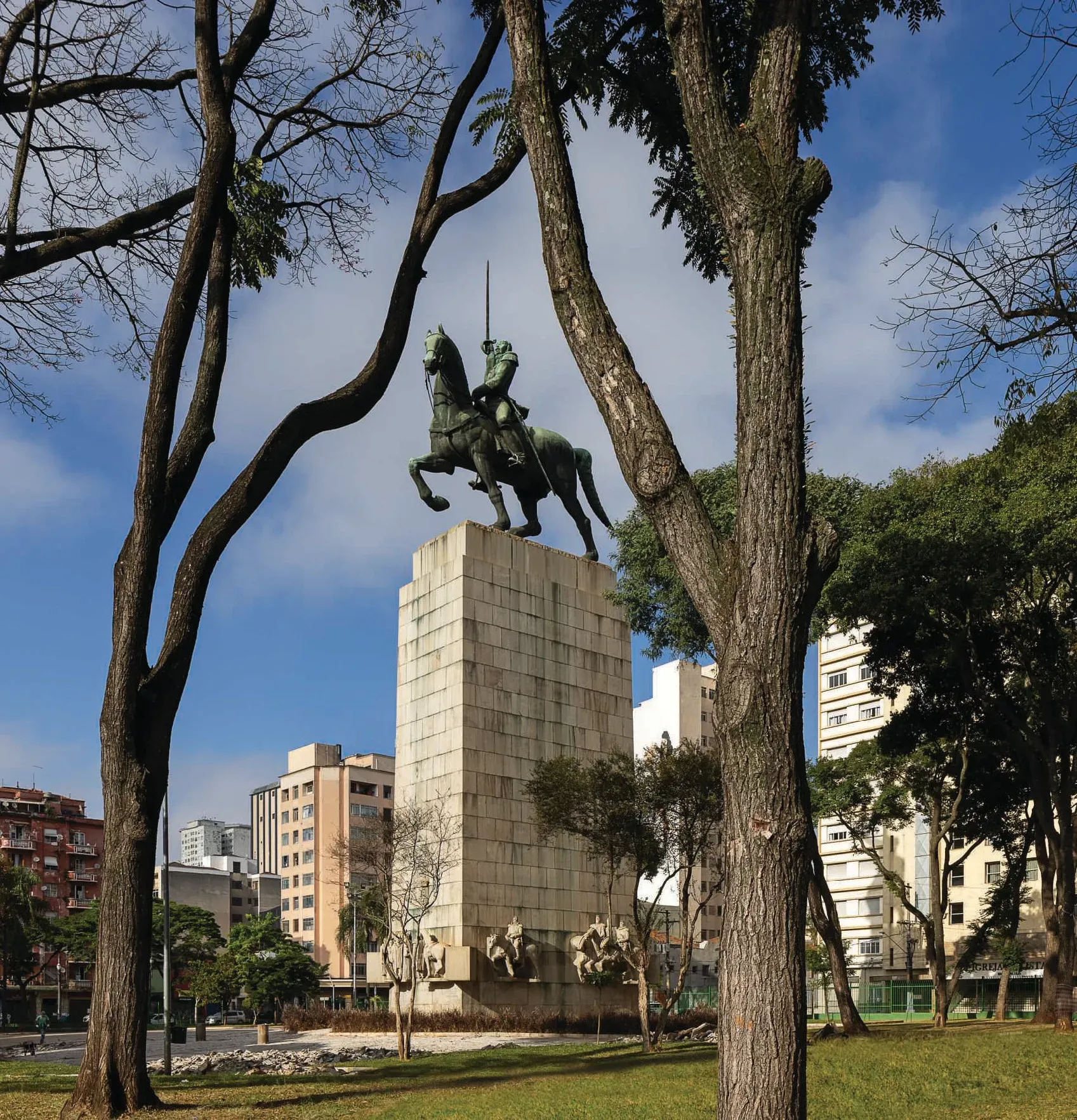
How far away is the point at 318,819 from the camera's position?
332ft

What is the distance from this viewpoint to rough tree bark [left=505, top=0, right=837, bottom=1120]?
19.1 feet

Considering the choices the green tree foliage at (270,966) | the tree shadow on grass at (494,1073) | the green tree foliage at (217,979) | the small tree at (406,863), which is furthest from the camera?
the green tree foliage at (270,966)

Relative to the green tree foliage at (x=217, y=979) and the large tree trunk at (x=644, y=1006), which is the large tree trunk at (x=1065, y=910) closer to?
Answer: the large tree trunk at (x=644, y=1006)

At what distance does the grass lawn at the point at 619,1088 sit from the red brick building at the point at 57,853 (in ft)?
222

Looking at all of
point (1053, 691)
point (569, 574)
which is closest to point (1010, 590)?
point (1053, 691)

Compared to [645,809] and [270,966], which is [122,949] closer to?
[645,809]

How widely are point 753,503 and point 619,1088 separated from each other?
10.8 meters

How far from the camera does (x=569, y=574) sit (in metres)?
32.5

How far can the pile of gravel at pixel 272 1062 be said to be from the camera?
18719 millimetres

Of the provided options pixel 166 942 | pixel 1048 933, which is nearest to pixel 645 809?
pixel 1048 933

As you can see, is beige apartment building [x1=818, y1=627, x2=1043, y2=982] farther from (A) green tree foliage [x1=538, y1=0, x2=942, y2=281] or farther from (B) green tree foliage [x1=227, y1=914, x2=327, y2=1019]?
(A) green tree foliage [x1=538, y1=0, x2=942, y2=281]

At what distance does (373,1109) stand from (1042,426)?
9.33 m

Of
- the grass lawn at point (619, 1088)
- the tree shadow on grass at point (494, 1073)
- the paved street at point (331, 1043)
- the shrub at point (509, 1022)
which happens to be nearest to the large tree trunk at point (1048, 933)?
the grass lawn at point (619, 1088)

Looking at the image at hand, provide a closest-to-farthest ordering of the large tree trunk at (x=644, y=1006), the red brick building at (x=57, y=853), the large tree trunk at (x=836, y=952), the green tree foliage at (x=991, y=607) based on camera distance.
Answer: the large tree trunk at (x=644, y=1006) < the green tree foliage at (x=991, y=607) < the large tree trunk at (x=836, y=952) < the red brick building at (x=57, y=853)
